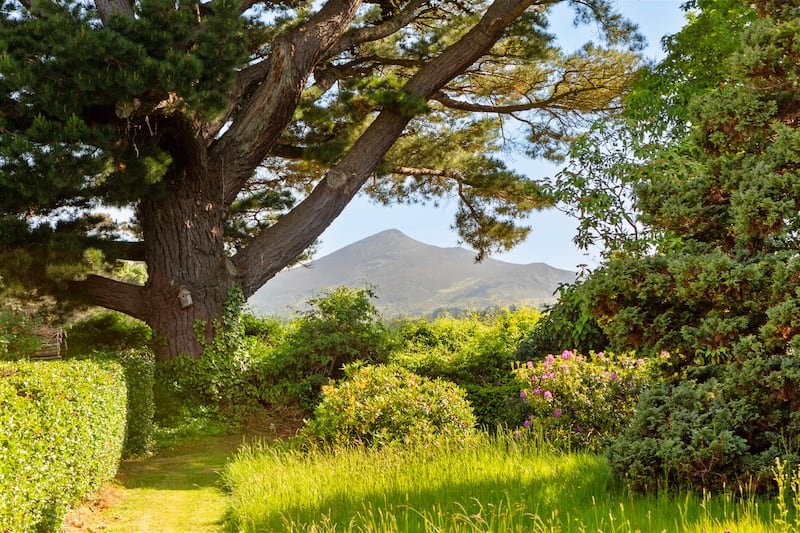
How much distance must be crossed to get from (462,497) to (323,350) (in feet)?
18.6

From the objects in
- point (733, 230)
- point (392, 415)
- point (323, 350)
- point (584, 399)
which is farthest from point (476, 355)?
point (733, 230)

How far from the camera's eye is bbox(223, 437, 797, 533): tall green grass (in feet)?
11.2

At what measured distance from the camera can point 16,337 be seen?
10.2 m

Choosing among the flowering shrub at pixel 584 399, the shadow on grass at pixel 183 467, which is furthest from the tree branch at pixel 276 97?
→ the flowering shrub at pixel 584 399

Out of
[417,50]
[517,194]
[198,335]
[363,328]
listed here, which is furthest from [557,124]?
[198,335]

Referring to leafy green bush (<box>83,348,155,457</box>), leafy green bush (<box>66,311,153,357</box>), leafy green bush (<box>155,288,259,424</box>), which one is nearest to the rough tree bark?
leafy green bush (<box>155,288,259,424</box>)

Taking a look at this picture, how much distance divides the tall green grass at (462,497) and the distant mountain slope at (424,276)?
3220 centimetres

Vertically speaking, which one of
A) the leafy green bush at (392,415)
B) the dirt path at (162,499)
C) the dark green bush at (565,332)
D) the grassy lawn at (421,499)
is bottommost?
the dirt path at (162,499)

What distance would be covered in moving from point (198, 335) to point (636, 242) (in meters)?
6.12

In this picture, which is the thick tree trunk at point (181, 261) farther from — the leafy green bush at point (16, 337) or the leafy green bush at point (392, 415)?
the leafy green bush at point (392, 415)

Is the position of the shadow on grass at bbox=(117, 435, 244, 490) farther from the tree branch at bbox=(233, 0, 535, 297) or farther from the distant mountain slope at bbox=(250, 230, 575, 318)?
the distant mountain slope at bbox=(250, 230, 575, 318)

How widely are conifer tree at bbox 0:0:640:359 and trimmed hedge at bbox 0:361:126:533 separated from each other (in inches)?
110

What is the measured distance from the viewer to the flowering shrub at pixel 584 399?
5.96m

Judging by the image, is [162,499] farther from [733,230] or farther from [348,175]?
[348,175]
